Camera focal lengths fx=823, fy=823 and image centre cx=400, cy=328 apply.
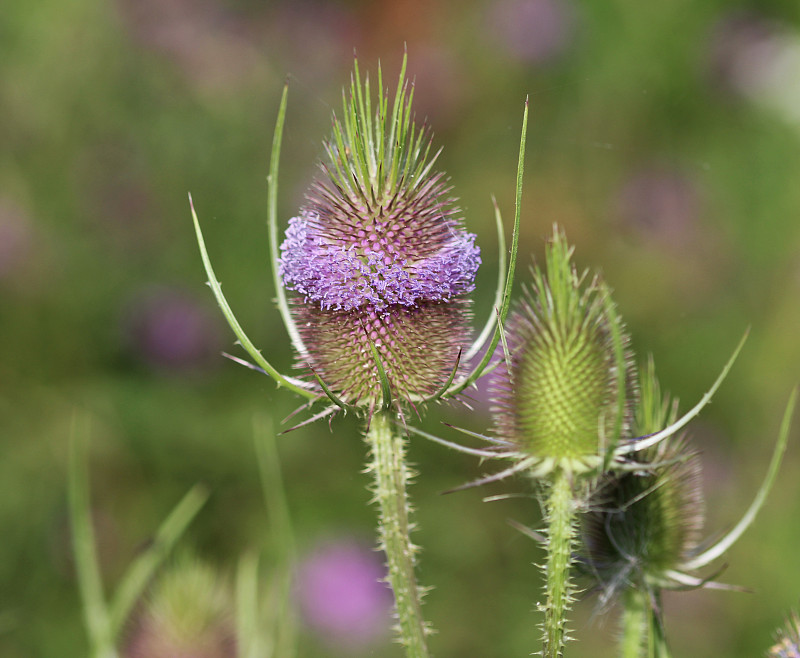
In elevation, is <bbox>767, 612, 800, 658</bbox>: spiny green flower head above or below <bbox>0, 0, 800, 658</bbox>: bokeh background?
below

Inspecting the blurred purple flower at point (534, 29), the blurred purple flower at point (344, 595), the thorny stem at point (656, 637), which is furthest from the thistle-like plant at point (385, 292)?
the blurred purple flower at point (534, 29)

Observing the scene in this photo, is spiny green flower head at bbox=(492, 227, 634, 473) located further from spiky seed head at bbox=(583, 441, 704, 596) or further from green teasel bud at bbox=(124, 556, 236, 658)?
green teasel bud at bbox=(124, 556, 236, 658)

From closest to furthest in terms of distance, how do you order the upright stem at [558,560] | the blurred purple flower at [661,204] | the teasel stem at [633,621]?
1. the upright stem at [558,560]
2. the teasel stem at [633,621]
3. the blurred purple flower at [661,204]

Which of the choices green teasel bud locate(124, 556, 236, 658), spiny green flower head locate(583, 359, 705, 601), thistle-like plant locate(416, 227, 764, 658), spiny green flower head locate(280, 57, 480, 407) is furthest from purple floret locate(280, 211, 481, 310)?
green teasel bud locate(124, 556, 236, 658)

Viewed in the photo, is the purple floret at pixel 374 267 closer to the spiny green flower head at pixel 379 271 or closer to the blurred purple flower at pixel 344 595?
the spiny green flower head at pixel 379 271

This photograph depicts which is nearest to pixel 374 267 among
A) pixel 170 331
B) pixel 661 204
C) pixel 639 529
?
pixel 639 529

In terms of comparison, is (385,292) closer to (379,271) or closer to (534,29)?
(379,271)
